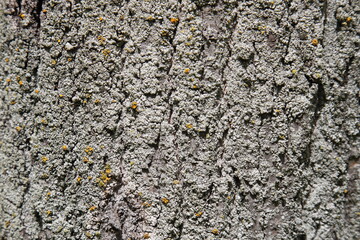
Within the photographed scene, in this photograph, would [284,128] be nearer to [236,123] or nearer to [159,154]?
[236,123]

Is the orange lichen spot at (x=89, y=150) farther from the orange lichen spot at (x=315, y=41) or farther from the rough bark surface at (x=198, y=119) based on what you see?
the orange lichen spot at (x=315, y=41)

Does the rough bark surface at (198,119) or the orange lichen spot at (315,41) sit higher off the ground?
the orange lichen spot at (315,41)

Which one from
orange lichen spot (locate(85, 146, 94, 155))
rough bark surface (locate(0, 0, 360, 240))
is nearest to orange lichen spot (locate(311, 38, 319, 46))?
rough bark surface (locate(0, 0, 360, 240))

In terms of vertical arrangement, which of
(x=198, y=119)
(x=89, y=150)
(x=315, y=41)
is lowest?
(x=89, y=150)

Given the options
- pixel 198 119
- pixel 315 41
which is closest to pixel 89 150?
pixel 198 119

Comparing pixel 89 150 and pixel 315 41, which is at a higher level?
pixel 315 41

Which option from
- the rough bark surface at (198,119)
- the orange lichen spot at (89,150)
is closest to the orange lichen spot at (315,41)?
the rough bark surface at (198,119)

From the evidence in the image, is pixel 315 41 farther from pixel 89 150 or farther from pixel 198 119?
pixel 89 150

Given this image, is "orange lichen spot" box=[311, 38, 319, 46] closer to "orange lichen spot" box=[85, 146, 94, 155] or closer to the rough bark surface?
the rough bark surface

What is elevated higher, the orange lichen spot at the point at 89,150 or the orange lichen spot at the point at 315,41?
the orange lichen spot at the point at 315,41
